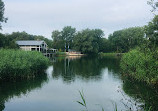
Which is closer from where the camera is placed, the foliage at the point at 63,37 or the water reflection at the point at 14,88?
the water reflection at the point at 14,88

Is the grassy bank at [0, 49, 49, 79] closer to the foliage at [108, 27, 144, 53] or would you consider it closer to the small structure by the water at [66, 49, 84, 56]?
the small structure by the water at [66, 49, 84, 56]

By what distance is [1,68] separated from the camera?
1368cm

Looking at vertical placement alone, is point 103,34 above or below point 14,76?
above

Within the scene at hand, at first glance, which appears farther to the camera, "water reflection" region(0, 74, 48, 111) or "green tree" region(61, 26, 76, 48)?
"green tree" region(61, 26, 76, 48)

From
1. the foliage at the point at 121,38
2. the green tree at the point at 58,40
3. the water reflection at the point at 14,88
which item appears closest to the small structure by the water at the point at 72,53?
the green tree at the point at 58,40

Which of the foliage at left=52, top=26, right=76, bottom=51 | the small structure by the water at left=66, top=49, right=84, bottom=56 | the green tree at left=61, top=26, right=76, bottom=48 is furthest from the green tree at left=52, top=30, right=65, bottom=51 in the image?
the small structure by the water at left=66, top=49, right=84, bottom=56

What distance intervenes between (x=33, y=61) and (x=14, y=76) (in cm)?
307

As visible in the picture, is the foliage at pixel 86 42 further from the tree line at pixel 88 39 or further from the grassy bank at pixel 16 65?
the grassy bank at pixel 16 65

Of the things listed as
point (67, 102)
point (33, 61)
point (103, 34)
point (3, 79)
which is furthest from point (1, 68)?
point (103, 34)

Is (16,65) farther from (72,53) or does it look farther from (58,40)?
(58,40)

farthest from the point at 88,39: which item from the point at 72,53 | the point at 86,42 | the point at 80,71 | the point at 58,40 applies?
the point at 80,71

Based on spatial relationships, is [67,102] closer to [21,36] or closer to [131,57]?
[131,57]

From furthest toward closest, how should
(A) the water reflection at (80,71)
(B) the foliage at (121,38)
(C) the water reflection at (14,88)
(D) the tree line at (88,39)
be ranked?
(D) the tree line at (88,39) → (B) the foliage at (121,38) → (A) the water reflection at (80,71) → (C) the water reflection at (14,88)

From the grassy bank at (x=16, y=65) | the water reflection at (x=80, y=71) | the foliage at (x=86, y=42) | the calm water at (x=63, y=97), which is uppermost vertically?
the foliage at (x=86, y=42)
